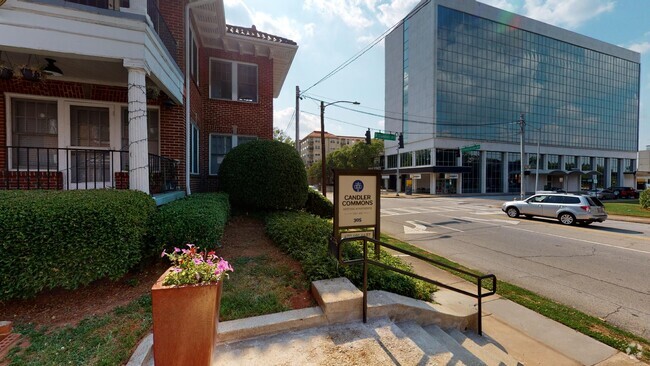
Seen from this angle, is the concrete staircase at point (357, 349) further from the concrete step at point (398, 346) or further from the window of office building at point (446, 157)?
the window of office building at point (446, 157)

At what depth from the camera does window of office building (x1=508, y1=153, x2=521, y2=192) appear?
5012 centimetres

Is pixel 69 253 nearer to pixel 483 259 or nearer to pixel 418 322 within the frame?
pixel 418 322

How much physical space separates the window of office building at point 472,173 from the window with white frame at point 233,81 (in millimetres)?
43357

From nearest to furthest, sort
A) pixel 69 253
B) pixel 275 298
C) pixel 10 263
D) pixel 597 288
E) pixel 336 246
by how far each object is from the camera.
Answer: pixel 10 263 → pixel 69 253 → pixel 275 298 → pixel 336 246 → pixel 597 288

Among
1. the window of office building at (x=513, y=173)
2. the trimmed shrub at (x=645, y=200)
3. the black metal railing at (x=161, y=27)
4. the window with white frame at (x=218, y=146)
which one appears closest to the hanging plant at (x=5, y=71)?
the black metal railing at (x=161, y=27)

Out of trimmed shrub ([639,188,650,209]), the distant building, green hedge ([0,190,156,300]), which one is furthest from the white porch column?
the distant building

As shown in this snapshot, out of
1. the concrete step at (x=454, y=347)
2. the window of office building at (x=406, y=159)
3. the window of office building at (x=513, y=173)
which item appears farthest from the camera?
the window of office building at (x=406, y=159)

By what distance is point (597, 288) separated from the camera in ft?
19.1

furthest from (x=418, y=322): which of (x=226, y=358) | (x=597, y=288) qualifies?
(x=597, y=288)

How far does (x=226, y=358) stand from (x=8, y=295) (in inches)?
103

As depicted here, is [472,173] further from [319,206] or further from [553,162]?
[319,206]

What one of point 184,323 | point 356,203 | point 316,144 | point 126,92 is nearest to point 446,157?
point 356,203

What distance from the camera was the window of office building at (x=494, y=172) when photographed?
159ft

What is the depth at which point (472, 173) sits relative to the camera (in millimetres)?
46969
